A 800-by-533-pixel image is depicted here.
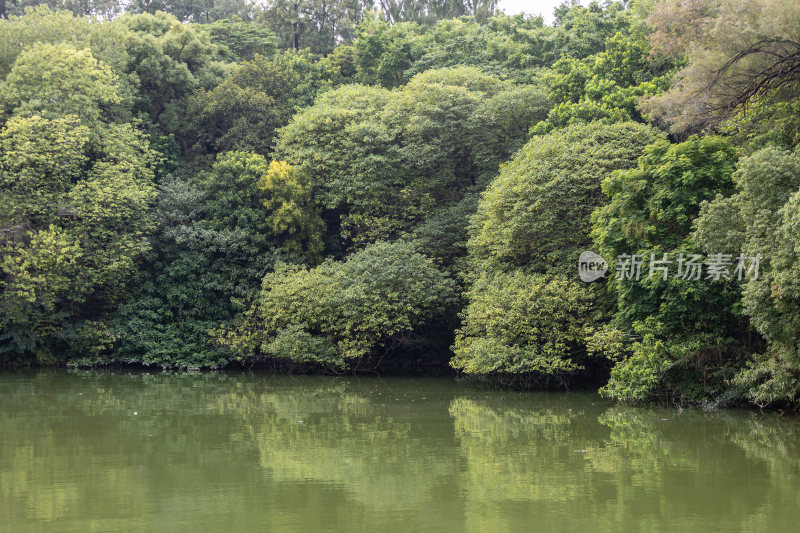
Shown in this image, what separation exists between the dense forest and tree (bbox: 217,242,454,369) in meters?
0.08

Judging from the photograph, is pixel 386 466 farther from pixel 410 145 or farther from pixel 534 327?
pixel 410 145

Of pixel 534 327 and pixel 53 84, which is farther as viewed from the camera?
pixel 53 84

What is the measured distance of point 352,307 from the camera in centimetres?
1872

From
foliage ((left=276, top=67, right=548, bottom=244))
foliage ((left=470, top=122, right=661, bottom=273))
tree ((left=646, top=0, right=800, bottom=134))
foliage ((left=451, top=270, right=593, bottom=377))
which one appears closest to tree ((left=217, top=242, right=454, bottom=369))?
foliage ((left=276, top=67, right=548, bottom=244))

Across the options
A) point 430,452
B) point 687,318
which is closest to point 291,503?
point 430,452

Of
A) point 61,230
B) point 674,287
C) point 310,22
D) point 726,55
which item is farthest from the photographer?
point 310,22

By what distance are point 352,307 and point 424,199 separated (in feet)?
13.8

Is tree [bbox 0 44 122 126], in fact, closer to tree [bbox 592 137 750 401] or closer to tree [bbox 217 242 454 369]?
tree [bbox 217 242 454 369]

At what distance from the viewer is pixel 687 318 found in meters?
13.2

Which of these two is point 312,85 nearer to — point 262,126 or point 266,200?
point 262,126

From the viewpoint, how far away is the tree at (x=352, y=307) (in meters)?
18.7

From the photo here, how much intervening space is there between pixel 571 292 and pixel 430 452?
6.99 meters

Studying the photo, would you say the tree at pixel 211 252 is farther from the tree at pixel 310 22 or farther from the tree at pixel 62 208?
the tree at pixel 310 22

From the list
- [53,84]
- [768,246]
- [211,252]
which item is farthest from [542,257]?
[53,84]
